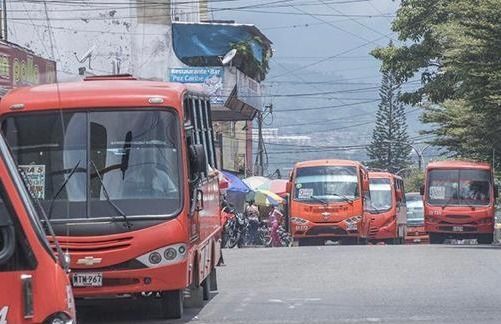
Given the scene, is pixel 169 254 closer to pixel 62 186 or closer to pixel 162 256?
pixel 162 256

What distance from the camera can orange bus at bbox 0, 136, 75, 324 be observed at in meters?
4.84

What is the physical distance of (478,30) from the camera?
24.2 metres


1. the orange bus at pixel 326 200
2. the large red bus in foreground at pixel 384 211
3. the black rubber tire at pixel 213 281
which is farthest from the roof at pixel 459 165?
the black rubber tire at pixel 213 281

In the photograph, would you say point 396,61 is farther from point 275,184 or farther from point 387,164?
point 387,164

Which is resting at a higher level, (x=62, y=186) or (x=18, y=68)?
(x=18, y=68)

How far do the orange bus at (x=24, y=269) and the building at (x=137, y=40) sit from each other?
3790cm

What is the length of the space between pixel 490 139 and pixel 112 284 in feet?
79.1

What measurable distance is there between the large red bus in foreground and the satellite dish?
27.9 feet

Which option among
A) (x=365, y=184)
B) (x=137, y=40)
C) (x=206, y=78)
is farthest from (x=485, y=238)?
(x=137, y=40)

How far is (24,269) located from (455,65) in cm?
2191

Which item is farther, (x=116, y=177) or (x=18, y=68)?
(x=18, y=68)

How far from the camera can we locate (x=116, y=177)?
35.4ft

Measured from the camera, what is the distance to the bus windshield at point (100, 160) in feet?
34.8

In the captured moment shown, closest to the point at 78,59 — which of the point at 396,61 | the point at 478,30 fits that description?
the point at 396,61
